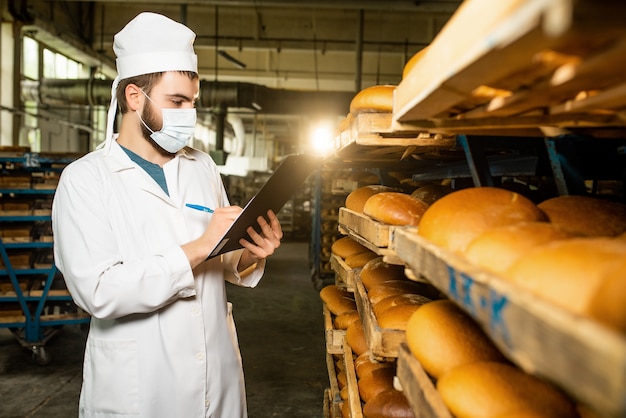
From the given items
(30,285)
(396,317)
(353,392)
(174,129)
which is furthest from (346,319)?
(30,285)

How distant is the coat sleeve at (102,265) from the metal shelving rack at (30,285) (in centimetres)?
329

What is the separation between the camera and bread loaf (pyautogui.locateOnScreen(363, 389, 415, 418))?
179 cm

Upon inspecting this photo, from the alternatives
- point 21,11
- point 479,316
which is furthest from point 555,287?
point 21,11

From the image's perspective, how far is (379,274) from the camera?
7.86 feet

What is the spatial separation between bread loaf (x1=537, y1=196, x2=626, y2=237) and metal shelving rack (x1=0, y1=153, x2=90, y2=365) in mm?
4496

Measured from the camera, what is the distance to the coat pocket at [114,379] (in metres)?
1.63

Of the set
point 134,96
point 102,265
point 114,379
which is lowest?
point 114,379

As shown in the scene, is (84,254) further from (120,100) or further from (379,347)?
(379,347)

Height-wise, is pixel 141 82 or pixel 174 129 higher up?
pixel 141 82

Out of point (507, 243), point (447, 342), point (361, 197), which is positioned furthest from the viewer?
point (361, 197)

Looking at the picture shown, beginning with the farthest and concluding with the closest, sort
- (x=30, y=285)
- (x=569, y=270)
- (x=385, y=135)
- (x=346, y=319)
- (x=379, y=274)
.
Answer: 1. (x=30, y=285)
2. (x=346, y=319)
3. (x=379, y=274)
4. (x=385, y=135)
5. (x=569, y=270)

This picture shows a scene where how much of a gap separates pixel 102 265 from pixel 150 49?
83cm

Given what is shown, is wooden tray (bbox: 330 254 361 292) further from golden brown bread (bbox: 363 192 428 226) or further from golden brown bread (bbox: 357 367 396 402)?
golden brown bread (bbox: 363 192 428 226)

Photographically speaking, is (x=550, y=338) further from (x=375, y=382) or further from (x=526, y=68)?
(x=375, y=382)
